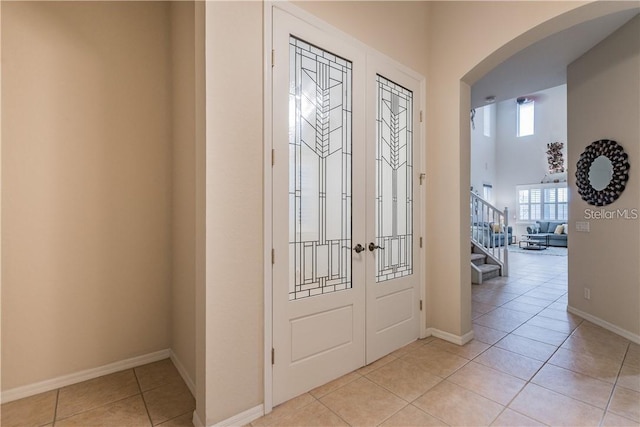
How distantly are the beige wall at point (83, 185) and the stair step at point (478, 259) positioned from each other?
544cm

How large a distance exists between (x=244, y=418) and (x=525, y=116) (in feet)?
51.6

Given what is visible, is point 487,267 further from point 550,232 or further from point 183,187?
point 550,232

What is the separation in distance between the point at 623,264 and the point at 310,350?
3411mm

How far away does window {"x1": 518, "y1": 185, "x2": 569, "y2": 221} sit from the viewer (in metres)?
12.1

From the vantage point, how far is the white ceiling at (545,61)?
316 centimetres

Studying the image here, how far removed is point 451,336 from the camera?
2.99 m

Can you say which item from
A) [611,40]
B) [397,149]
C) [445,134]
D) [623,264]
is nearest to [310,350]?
[397,149]

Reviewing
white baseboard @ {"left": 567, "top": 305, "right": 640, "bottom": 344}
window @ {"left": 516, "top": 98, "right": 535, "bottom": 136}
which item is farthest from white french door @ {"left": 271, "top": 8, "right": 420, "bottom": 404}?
window @ {"left": 516, "top": 98, "right": 535, "bottom": 136}

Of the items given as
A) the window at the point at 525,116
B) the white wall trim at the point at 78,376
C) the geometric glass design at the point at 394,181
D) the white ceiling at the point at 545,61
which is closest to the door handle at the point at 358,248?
the geometric glass design at the point at 394,181

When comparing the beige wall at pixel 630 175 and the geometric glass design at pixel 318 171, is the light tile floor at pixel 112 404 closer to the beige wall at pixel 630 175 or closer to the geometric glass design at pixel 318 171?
the geometric glass design at pixel 318 171

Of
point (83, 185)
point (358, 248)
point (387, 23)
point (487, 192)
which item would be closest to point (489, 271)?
point (358, 248)

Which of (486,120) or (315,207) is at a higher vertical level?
(486,120)

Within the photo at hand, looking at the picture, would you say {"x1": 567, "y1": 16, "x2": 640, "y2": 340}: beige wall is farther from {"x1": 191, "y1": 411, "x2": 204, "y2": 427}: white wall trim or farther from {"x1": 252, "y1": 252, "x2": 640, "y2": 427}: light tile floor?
{"x1": 191, "y1": 411, "x2": 204, "y2": 427}: white wall trim

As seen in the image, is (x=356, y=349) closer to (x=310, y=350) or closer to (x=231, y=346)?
(x=310, y=350)
